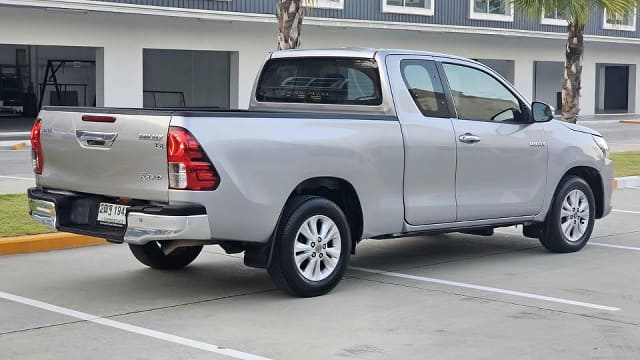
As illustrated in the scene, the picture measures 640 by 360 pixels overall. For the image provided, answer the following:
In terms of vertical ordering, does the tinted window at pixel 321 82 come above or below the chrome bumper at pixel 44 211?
above

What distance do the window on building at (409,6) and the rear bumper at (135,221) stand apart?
1008 inches

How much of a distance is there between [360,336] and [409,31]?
28.4 m

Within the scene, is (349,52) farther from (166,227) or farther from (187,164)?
(166,227)

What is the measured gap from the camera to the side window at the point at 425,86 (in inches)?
340

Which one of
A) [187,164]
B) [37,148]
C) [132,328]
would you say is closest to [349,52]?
[187,164]

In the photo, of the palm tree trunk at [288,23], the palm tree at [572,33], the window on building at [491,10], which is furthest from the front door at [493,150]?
the window on building at [491,10]

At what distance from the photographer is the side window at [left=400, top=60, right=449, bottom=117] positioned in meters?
8.64

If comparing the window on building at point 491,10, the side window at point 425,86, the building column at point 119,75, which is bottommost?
the side window at point 425,86

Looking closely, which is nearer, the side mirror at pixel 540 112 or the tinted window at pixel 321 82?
the tinted window at pixel 321 82

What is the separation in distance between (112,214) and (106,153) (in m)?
0.46

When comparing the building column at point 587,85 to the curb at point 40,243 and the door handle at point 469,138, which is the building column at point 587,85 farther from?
the curb at point 40,243

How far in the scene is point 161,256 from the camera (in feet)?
29.4

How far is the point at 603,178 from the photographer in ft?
34.1

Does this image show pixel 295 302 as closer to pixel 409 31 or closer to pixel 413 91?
pixel 413 91
